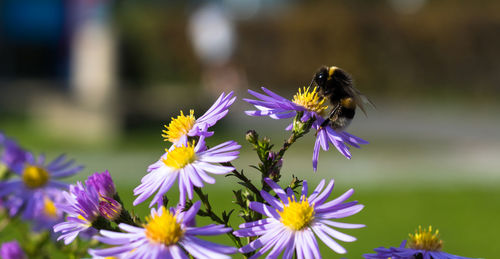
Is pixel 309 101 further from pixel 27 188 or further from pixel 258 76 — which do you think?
pixel 258 76

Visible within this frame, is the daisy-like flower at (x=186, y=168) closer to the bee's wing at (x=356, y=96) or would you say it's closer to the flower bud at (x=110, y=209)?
the flower bud at (x=110, y=209)

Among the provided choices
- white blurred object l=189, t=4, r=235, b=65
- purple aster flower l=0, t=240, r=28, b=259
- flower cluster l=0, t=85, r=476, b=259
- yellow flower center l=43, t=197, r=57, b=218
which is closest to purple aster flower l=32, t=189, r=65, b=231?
yellow flower center l=43, t=197, r=57, b=218

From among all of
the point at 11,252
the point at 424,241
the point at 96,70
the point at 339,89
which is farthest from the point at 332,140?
the point at 96,70

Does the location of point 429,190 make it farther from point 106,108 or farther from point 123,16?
point 123,16

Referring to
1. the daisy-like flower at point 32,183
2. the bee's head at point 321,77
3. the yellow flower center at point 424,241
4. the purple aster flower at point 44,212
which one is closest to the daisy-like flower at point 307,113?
the yellow flower center at point 424,241

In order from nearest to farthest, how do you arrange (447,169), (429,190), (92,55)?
(429,190) < (447,169) < (92,55)

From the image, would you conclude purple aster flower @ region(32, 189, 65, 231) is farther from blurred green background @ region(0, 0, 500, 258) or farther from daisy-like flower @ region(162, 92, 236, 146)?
blurred green background @ region(0, 0, 500, 258)

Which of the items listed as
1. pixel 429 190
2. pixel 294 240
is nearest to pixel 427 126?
pixel 429 190
